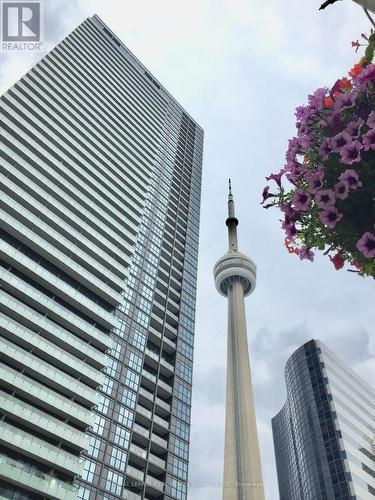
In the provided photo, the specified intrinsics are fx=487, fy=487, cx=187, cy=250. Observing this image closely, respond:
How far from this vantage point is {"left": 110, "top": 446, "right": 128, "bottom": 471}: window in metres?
68.4

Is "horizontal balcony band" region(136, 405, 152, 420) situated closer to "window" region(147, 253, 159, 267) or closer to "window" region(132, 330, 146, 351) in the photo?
"window" region(132, 330, 146, 351)

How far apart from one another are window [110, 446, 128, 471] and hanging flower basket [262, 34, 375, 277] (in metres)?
69.1

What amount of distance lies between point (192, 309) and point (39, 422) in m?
50.4

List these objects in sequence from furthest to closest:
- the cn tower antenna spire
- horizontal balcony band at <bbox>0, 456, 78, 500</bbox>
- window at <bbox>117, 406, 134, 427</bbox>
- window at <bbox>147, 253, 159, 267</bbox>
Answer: the cn tower antenna spire, window at <bbox>147, 253, 159, 267</bbox>, window at <bbox>117, 406, 134, 427</bbox>, horizontal balcony band at <bbox>0, 456, 78, 500</bbox>

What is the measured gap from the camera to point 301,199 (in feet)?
20.9

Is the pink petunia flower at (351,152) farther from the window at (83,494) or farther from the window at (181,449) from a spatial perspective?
the window at (181,449)

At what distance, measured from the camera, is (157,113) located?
5221 inches

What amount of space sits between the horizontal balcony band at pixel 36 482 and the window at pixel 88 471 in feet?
11.3

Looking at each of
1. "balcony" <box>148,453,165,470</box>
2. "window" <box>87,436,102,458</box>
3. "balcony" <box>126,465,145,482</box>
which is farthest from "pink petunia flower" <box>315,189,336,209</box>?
"balcony" <box>148,453,165,470</box>

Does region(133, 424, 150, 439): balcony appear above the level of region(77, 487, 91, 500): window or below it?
above

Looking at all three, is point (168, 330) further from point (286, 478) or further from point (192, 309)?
point (286, 478)

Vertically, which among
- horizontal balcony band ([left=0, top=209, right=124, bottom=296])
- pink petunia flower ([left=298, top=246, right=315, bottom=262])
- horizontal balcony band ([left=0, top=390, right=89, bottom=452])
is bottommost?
pink petunia flower ([left=298, top=246, right=315, bottom=262])

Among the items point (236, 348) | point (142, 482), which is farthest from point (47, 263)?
point (236, 348)

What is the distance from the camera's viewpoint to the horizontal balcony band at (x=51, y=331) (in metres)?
64.4
